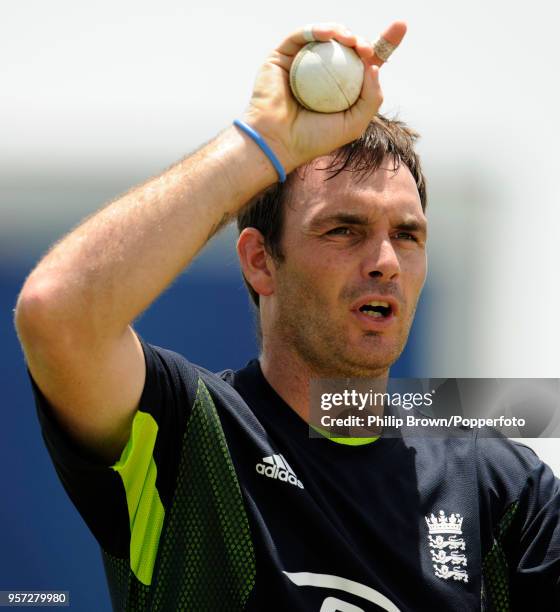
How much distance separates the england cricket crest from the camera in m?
2.63

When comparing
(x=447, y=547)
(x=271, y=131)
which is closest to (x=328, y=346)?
(x=447, y=547)

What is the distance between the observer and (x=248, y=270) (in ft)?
9.93

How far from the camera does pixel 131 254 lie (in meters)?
2.03

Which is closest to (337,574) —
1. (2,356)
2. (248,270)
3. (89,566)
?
(248,270)

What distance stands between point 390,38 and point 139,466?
4.09ft

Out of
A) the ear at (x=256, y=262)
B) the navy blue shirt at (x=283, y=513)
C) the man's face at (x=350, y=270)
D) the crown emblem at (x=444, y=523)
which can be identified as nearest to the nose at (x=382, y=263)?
the man's face at (x=350, y=270)

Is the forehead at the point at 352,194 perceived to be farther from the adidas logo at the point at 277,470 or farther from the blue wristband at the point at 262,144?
the adidas logo at the point at 277,470

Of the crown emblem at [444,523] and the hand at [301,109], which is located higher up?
the hand at [301,109]

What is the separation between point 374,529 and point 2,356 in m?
2.64

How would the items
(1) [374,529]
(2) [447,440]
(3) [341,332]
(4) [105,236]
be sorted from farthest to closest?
(2) [447,440]
(3) [341,332]
(1) [374,529]
(4) [105,236]

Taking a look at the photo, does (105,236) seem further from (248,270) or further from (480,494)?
(480,494)

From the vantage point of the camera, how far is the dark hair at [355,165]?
2.86m

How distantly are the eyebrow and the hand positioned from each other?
456mm

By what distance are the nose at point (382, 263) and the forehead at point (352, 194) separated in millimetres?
113
